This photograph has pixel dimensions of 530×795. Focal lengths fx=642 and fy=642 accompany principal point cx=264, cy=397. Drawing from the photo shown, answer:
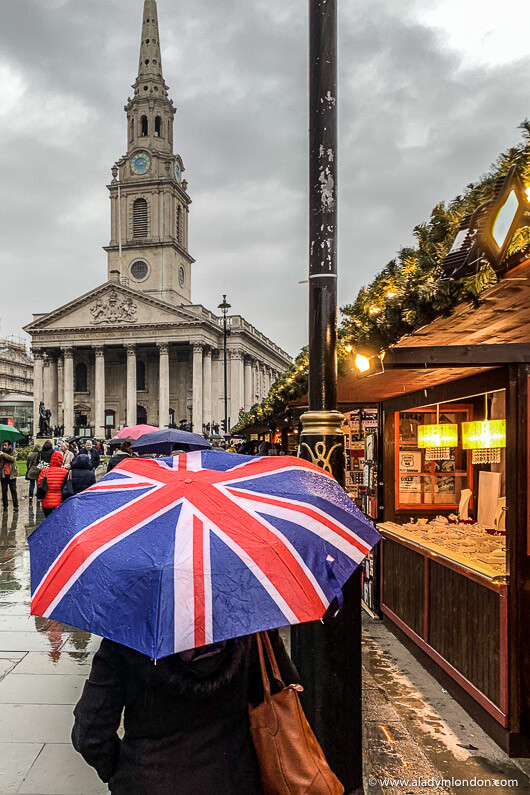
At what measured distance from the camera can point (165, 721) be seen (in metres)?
2.09

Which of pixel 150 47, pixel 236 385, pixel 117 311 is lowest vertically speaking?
pixel 236 385

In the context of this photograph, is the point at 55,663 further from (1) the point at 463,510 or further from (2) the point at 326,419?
(1) the point at 463,510

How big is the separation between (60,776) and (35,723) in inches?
33.6

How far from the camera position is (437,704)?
5.08m

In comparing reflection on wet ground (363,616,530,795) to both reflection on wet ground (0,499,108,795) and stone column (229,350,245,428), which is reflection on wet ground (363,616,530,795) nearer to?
reflection on wet ground (0,499,108,795)

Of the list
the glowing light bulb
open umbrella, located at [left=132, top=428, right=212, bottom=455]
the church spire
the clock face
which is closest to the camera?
the glowing light bulb

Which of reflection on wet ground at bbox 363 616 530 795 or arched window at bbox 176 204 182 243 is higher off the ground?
arched window at bbox 176 204 182 243

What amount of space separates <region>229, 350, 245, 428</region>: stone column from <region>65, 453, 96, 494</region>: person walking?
58234mm

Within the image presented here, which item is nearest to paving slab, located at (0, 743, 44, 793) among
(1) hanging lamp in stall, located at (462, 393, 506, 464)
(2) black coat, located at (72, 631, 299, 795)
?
(2) black coat, located at (72, 631, 299, 795)

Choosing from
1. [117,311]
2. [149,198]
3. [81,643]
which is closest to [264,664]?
[81,643]

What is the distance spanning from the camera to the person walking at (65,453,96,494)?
427 inches

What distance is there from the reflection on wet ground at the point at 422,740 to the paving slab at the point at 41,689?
244 centimetres

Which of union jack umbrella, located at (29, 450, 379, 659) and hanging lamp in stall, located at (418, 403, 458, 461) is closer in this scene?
union jack umbrella, located at (29, 450, 379, 659)

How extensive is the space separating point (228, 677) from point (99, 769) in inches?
21.3
